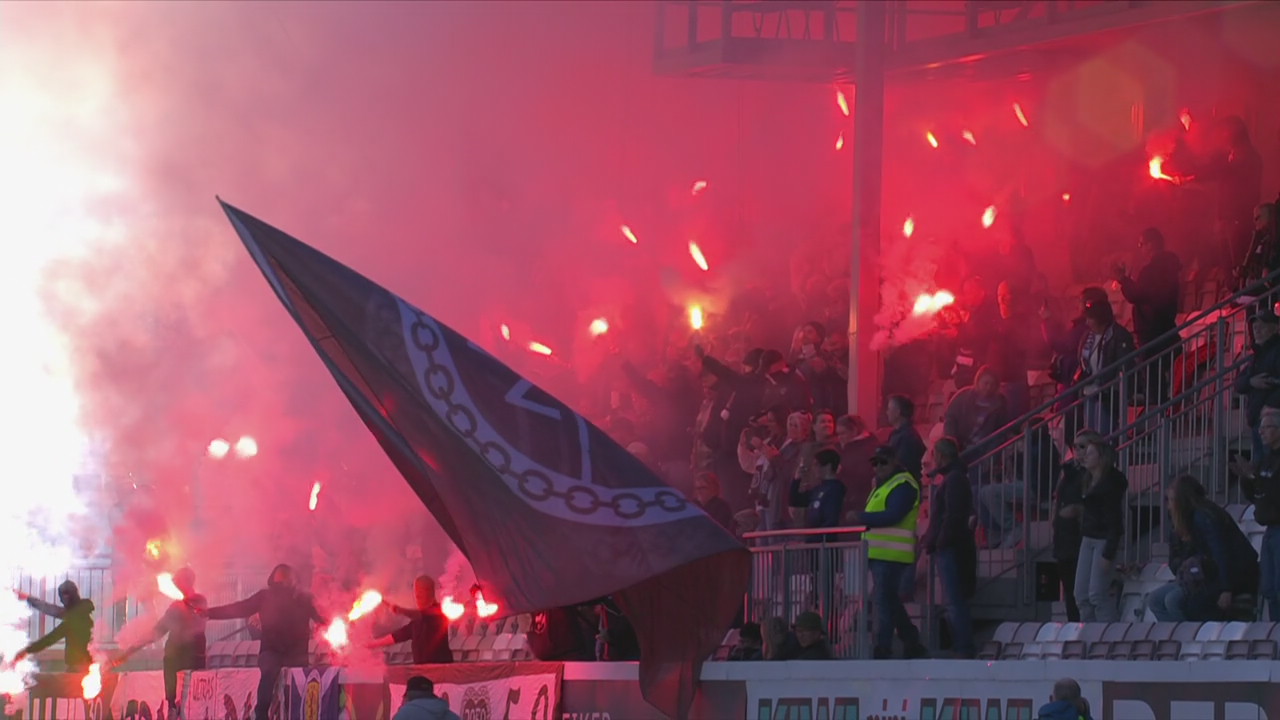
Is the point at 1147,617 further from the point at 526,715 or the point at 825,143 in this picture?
the point at 825,143

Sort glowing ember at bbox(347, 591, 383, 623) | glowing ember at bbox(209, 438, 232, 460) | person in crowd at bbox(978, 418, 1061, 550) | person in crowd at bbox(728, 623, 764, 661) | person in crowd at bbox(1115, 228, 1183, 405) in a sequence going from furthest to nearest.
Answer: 1. glowing ember at bbox(209, 438, 232, 460)
2. glowing ember at bbox(347, 591, 383, 623)
3. person in crowd at bbox(1115, 228, 1183, 405)
4. person in crowd at bbox(978, 418, 1061, 550)
5. person in crowd at bbox(728, 623, 764, 661)

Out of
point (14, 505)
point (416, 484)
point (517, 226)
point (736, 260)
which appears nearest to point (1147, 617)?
→ point (416, 484)

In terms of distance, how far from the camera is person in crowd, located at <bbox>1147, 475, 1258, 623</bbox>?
41.4ft

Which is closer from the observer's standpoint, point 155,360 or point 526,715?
point 526,715

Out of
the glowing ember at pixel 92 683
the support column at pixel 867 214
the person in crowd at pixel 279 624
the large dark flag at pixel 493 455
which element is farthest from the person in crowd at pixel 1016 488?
the glowing ember at pixel 92 683

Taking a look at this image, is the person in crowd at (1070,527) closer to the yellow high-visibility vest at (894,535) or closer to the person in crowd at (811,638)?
the yellow high-visibility vest at (894,535)

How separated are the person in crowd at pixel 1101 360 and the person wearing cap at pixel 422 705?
16.0 ft

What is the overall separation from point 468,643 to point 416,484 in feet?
18.6

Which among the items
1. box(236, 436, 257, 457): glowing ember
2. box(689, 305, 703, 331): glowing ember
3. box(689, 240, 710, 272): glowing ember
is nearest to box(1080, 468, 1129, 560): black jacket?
box(689, 305, 703, 331): glowing ember

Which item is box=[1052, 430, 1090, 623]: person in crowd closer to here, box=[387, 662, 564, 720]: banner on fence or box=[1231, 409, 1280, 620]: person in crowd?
box=[1231, 409, 1280, 620]: person in crowd

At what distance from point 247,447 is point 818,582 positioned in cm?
1044

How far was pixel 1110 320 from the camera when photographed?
627 inches

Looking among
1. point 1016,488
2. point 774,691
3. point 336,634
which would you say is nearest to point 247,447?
point 336,634

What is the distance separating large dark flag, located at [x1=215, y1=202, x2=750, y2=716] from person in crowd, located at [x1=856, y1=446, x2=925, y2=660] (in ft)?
4.18
